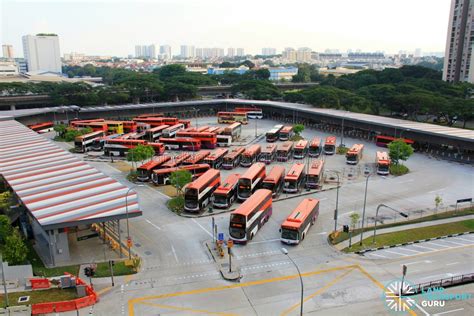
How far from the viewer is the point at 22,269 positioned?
29.5 meters

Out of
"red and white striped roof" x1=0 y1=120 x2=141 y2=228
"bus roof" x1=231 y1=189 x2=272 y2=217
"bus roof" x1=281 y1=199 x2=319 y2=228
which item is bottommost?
"bus roof" x1=281 y1=199 x2=319 y2=228

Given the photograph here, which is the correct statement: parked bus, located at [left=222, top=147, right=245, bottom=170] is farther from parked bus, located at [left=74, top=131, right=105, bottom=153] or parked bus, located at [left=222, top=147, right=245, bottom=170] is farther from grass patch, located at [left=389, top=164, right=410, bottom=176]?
parked bus, located at [left=74, top=131, right=105, bottom=153]

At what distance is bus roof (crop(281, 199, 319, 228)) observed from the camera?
3469cm

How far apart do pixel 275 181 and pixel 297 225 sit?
1236 cm

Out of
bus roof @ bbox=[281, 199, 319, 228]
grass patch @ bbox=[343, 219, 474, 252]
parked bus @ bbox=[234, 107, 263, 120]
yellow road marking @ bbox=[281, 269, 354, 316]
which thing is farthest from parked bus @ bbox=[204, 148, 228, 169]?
parked bus @ bbox=[234, 107, 263, 120]

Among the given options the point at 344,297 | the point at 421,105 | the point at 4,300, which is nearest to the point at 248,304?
the point at 344,297

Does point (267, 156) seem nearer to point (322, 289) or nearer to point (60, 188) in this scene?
point (60, 188)

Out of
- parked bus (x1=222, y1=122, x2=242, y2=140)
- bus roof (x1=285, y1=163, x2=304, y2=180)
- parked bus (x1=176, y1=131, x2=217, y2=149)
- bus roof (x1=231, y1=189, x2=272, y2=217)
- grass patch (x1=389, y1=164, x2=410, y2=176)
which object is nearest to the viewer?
bus roof (x1=231, y1=189, x2=272, y2=217)

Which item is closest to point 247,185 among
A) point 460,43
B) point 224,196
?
point 224,196

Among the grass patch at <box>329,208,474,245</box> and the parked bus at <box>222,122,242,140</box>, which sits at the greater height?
the parked bus at <box>222,122,242,140</box>

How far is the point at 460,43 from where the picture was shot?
140625mm

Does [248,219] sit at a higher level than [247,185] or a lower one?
higher

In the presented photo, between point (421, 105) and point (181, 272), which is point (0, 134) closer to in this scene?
point (181, 272)

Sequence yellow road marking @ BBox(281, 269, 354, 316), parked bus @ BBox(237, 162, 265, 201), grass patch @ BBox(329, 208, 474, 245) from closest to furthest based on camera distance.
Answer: yellow road marking @ BBox(281, 269, 354, 316) → grass patch @ BBox(329, 208, 474, 245) → parked bus @ BBox(237, 162, 265, 201)
